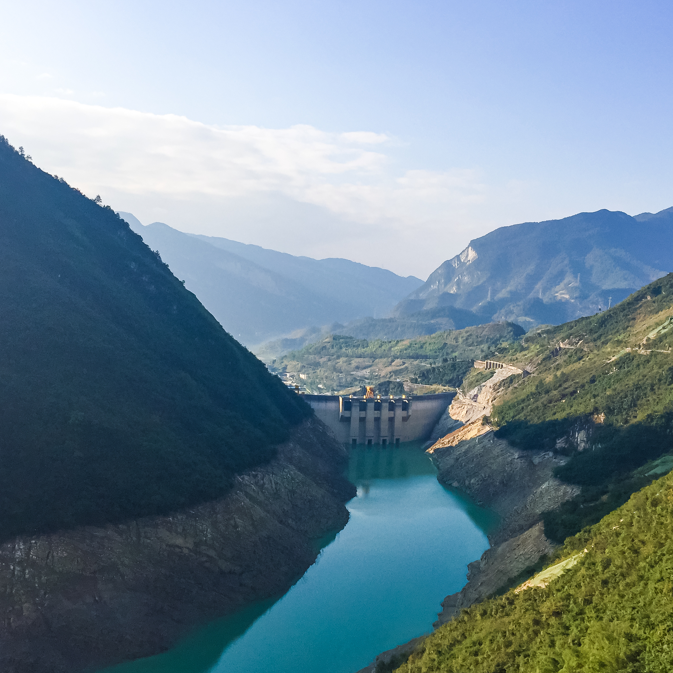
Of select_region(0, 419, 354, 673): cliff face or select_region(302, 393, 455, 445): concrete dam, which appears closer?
select_region(0, 419, 354, 673): cliff face

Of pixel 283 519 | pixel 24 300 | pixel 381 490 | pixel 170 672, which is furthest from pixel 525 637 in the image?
pixel 381 490

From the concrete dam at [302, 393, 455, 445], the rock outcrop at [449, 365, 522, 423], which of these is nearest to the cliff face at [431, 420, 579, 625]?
the rock outcrop at [449, 365, 522, 423]

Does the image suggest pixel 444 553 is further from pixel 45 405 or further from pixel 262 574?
pixel 45 405

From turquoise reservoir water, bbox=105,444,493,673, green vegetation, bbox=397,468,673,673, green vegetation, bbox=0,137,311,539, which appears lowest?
turquoise reservoir water, bbox=105,444,493,673

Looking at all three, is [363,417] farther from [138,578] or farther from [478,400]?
[138,578]

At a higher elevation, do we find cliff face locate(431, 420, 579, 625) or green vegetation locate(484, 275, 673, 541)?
green vegetation locate(484, 275, 673, 541)

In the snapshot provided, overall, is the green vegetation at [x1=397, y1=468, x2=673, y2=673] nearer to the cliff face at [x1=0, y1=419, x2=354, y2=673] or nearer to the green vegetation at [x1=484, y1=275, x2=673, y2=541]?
the green vegetation at [x1=484, y1=275, x2=673, y2=541]
